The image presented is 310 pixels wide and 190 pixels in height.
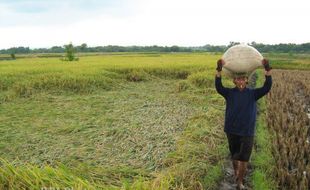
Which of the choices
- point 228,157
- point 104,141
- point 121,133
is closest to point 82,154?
point 104,141

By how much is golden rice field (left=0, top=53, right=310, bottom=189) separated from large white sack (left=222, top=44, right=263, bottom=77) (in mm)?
1178

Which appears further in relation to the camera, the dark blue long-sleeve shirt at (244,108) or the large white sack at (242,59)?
the large white sack at (242,59)

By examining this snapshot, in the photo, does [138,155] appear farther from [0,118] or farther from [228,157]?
[0,118]

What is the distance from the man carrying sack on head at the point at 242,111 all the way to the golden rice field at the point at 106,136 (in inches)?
18.5

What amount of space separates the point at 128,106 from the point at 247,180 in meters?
3.64

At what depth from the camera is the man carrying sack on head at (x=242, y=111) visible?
3.92 meters

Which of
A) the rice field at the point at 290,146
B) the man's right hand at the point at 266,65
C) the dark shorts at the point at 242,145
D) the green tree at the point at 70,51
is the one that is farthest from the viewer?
the green tree at the point at 70,51

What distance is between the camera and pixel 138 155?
4.45 meters

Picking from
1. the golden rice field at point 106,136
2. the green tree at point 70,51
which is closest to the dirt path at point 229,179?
the golden rice field at point 106,136

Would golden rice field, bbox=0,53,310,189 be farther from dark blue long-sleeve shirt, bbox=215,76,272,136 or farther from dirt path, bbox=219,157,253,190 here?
dark blue long-sleeve shirt, bbox=215,76,272,136

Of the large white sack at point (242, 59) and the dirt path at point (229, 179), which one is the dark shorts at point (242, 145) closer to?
the dirt path at point (229, 179)

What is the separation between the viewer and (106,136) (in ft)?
17.3

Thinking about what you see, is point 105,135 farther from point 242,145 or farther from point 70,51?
point 70,51

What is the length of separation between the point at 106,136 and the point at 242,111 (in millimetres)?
2172
